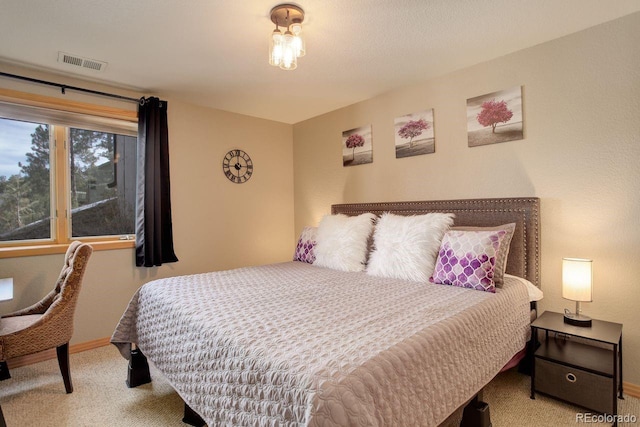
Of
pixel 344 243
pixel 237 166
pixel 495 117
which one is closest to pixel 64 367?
pixel 344 243

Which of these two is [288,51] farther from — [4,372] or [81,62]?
[4,372]

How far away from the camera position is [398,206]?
3.15 meters

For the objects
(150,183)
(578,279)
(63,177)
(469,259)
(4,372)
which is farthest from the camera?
(150,183)

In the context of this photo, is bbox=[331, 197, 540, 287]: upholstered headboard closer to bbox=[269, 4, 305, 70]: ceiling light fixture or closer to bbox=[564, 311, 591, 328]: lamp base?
bbox=[564, 311, 591, 328]: lamp base

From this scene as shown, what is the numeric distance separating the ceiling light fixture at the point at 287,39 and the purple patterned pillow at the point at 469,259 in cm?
160

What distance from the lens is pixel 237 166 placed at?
3863 millimetres

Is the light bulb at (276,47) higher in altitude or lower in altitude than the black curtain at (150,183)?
higher

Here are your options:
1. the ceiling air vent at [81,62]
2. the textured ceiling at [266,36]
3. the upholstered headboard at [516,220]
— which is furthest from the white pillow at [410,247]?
the ceiling air vent at [81,62]

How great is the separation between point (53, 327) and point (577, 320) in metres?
3.34

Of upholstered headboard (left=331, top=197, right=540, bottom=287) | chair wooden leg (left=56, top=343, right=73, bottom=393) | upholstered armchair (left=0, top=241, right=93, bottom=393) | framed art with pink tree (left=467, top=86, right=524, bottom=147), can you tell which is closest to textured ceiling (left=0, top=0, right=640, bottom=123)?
framed art with pink tree (left=467, top=86, right=524, bottom=147)

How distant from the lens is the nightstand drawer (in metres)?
1.74

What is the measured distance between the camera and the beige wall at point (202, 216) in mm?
2715

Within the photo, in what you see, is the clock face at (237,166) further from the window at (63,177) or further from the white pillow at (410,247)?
the white pillow at (410,247)

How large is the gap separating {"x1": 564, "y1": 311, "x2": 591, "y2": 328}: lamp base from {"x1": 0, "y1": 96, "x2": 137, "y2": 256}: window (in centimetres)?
369
